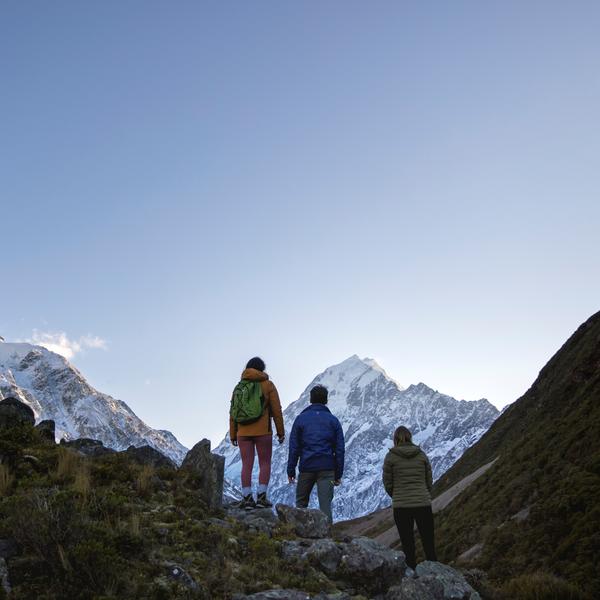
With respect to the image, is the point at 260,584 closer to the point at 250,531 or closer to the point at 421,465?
the point at 250,531

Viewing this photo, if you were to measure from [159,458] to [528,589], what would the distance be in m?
7.61

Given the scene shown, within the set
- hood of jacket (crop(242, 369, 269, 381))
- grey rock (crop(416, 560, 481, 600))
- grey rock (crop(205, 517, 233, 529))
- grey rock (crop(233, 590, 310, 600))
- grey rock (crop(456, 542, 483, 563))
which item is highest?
hood of jacket (crop(242, 369, 269, 381))

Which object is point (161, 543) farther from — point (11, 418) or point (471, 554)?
point (471, 554)

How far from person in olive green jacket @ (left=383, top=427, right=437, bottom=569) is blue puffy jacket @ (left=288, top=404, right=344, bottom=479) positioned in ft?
3.45

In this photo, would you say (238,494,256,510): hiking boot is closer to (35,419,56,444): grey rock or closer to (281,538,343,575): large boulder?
(281,538,343,575): large boulder

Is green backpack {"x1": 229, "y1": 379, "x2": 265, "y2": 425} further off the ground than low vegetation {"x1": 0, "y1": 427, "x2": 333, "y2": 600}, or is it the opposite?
green backpack {"x1": 229, "y1": 379, "x2": 265, "y2": 425}

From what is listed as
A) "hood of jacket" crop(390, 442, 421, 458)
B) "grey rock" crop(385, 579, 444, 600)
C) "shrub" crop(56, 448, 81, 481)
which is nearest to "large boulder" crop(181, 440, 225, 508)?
"shrub" crop(56, 448, 81, 481)

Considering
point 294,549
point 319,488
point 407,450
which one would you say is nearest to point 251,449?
point 319,488

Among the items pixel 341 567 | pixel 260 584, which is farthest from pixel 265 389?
pixel 260 584

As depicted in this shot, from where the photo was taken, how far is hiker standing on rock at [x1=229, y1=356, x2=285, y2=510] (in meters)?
10.6

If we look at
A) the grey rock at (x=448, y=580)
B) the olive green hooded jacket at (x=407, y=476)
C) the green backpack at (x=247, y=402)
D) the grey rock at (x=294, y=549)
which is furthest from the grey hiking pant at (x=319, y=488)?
the grey rock at (x=448, y=580)

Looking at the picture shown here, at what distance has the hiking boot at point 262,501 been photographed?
10.9 meters

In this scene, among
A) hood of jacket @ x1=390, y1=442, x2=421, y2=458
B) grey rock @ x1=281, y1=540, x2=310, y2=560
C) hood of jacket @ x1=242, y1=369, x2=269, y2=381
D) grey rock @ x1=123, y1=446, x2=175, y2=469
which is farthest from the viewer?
grey rock @ x1=123, y1=446, x2=175, y2=469

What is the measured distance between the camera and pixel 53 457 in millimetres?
10141
